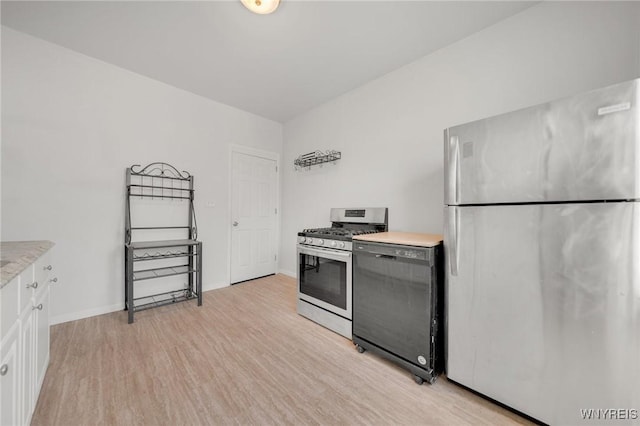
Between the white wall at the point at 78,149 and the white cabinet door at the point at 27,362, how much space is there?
1.47 metres

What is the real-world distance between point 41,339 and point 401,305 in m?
2.36

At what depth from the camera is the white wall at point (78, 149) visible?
2.13 m

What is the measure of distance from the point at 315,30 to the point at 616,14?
206 cm

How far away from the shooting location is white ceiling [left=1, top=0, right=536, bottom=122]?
1837 millimetres

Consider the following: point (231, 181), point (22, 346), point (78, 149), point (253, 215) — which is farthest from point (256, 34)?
point (22, 346)

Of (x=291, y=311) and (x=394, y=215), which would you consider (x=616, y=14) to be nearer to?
(x=394, y=215)

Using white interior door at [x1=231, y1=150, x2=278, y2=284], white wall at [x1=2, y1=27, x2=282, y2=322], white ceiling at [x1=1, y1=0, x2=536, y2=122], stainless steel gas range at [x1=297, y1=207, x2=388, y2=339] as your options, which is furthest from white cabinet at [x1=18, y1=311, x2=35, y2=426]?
white interior door at [x1=231, y1=150, x2=278, y2=284]

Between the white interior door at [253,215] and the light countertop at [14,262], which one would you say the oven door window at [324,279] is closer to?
the white interior door at [253,215]

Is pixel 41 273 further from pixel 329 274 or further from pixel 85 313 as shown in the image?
pixel 329 274

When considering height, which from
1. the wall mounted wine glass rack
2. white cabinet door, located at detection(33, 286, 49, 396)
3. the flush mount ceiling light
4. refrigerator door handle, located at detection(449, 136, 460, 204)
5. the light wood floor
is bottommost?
the light wood floor

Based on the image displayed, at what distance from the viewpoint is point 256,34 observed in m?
2.09

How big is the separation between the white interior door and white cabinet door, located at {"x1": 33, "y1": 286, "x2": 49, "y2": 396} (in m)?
2.06

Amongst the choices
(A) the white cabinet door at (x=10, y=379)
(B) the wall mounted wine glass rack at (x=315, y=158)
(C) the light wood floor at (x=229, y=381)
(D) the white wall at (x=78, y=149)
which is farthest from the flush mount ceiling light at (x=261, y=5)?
(C) the light wood floor at (x=229, y=381)

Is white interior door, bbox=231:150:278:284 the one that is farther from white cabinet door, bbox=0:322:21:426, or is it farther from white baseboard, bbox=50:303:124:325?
white cabinet door, bbox=0:322:21:426
